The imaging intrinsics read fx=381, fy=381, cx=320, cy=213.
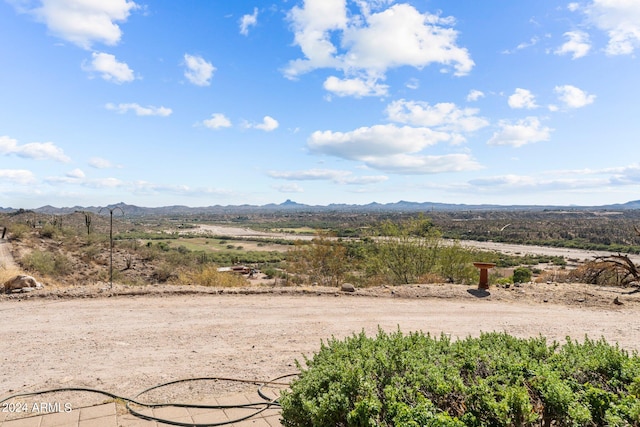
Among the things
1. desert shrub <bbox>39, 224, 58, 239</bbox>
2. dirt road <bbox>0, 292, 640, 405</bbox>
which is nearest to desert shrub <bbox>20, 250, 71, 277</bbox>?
desert shrub <bbox>39, 224, 58, 239</bbox>

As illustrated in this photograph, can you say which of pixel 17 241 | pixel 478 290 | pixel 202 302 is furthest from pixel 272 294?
pixel 17 241

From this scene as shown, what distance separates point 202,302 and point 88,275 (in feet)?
68.1

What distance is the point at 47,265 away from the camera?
23219 mm

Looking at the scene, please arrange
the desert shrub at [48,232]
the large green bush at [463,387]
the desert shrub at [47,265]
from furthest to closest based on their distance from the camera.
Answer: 1. the desert shrub at [48,232]
2. the desert shrub at [47,265]
3. the large green bush at [463,387]

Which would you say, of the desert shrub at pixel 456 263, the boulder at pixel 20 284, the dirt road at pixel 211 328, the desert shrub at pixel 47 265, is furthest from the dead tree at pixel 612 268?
the desert shrub at pixel 47 265

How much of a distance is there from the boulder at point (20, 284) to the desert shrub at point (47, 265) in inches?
532

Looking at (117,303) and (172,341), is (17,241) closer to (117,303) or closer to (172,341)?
(117,303)

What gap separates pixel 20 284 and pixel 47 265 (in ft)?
51.1

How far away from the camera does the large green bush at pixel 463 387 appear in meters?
2.64

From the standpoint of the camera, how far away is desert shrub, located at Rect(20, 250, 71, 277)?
22.2 m

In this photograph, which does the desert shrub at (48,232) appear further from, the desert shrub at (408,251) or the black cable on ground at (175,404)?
the black cable on ground at (175,404)

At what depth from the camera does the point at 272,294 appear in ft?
36.2

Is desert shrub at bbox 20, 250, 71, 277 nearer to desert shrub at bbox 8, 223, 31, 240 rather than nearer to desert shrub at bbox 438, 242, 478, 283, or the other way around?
desert shrub at bbox 8, 223, 31, 240

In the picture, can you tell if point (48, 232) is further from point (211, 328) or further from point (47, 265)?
point (211, 328)
